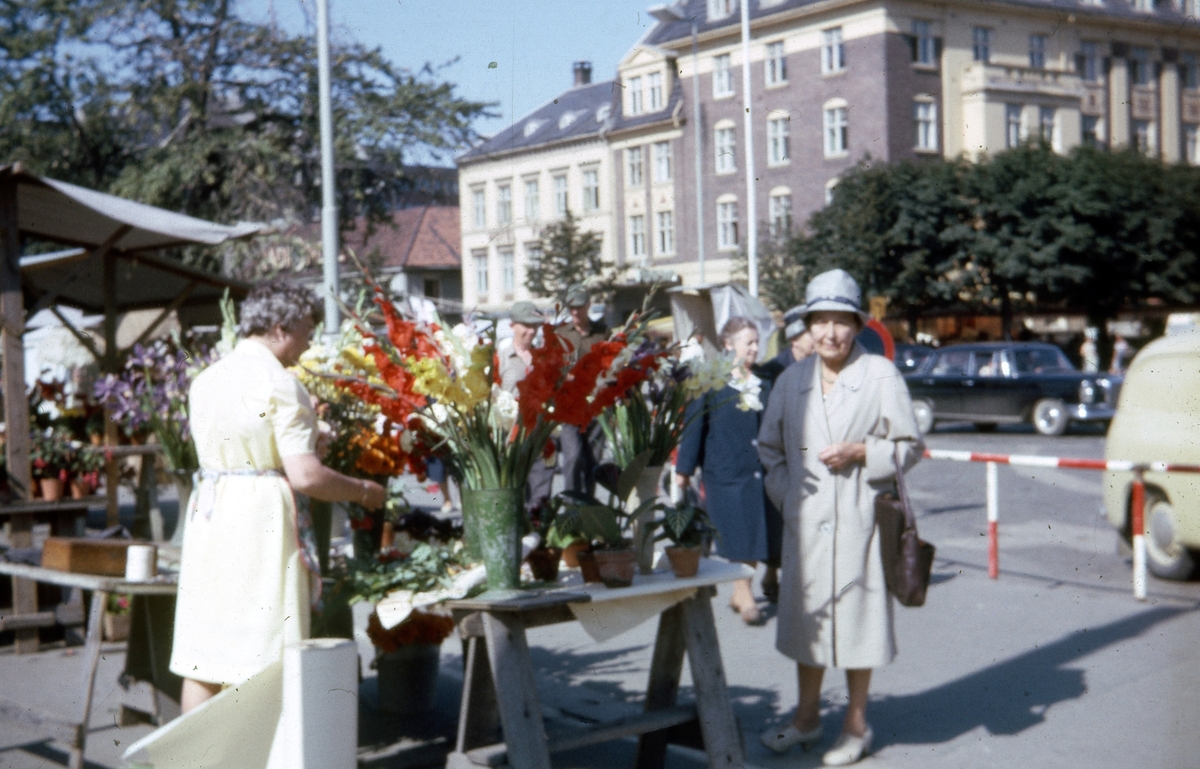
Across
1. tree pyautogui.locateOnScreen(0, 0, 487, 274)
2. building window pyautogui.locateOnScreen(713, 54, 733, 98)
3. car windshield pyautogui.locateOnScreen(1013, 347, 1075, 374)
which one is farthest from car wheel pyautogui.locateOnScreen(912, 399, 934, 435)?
building window pyautogui.locateOnScreen(713, 54, 733, 98)

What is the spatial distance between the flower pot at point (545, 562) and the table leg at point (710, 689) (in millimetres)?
493

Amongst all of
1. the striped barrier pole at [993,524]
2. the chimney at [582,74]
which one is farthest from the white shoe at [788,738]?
the chimney at [582,74]

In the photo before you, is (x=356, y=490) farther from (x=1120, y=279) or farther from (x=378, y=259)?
(x=1120, y=279)

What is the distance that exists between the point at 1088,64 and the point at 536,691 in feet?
143

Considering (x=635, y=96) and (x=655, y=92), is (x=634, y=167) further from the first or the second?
(x=655, y=92)

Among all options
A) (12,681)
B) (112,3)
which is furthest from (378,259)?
(12,681)

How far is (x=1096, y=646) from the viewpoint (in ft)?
21.1

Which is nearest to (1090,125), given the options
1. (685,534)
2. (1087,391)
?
(1087,391)

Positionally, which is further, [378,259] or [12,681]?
[378,259]

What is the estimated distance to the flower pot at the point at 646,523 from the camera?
430 cm

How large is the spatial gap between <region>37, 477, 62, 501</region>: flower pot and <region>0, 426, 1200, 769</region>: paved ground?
60.8 inches

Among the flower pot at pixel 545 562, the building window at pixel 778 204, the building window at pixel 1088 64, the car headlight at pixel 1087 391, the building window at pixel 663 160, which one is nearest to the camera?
the flower pot at pixel 545 562

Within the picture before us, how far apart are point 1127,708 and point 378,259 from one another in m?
28.0

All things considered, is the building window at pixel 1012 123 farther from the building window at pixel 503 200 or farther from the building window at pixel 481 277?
the building window at pixel 481 277
